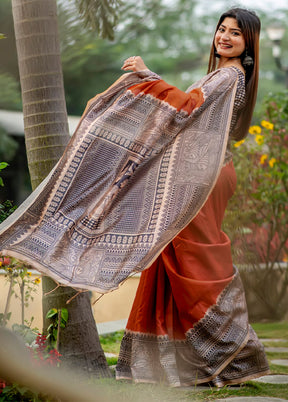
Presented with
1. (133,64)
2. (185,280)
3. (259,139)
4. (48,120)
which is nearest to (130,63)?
(133,64)

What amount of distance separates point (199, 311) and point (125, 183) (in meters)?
0.66

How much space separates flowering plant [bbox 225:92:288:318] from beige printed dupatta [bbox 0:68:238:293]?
222cm

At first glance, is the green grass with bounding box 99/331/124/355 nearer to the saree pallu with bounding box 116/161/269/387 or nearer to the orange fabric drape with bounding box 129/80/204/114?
the saree pallu with bounding box 116/161/269/387

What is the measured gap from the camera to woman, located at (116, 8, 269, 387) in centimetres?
253

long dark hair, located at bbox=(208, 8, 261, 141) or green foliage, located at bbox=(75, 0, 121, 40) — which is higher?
green foliage, located at bbox=(75, 0, 121, 40)

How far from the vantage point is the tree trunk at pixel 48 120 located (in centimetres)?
247

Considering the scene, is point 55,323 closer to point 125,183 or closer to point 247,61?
point 125,183

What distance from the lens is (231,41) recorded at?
2.68 m

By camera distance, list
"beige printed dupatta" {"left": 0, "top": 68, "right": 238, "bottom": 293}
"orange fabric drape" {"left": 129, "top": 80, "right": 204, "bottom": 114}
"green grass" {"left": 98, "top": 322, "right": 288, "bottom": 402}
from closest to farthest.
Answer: "beige printed dupatta" {"left": 0, "top": 68, "right": 238, "bottom": 293} → "green grass" {"left": 98, "top": 322, "right": 288, "bottom": 402} → "orange fabric drape" {"left": 129, "top": 80, "right": 204, "bottom": 114}

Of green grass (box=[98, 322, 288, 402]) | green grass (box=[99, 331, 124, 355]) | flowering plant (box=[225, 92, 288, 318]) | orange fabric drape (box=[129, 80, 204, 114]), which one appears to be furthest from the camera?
flowering plant (box=[225, 92, 288, 318])

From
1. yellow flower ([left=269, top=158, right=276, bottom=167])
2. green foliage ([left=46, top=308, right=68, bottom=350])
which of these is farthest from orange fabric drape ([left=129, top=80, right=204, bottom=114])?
yellow flower ([left=269, top=158, right=276, bottom=167])

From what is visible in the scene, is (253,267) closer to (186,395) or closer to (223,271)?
(223,271)

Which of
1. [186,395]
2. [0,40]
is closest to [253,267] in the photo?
[186,395]

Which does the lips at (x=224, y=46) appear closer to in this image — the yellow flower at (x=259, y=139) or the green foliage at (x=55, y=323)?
the green foliage at (x=55, y=323)
